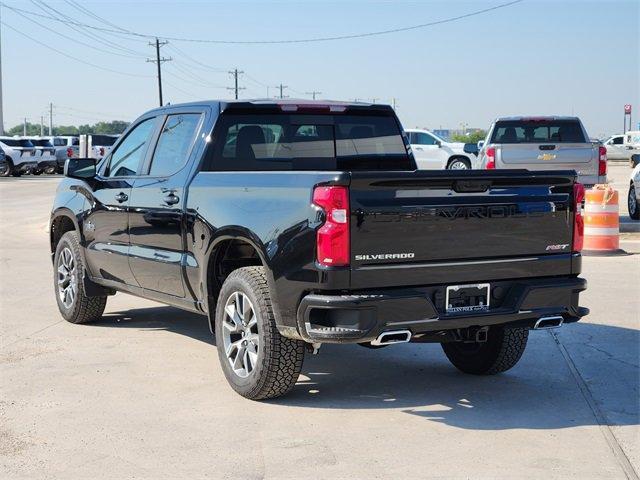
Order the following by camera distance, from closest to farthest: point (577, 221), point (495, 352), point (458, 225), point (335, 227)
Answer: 1. point (335, 227)
2. point (458, 225)
3. point (577, 221)
4. point (495, 352)

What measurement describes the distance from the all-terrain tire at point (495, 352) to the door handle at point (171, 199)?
91.1 inches

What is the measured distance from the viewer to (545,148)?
1662 cm

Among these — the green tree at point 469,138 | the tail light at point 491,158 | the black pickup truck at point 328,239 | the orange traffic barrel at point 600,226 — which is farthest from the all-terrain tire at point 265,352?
the green tree at point 469,138

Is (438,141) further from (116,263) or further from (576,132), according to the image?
(116,263)

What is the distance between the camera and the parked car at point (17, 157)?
42188 millimetres

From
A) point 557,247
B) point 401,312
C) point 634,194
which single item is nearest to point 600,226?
point 634,194

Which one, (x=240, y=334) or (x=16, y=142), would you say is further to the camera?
(x=16, y=142)

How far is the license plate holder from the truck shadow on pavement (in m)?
0.66

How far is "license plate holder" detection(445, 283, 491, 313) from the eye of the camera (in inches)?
225

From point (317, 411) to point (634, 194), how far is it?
1371cm

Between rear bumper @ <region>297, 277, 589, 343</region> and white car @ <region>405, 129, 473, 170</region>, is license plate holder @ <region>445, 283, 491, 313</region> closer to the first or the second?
rear bumper @ <region>297, 277, 589, 343</region>

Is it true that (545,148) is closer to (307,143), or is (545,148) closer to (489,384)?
(307,143)

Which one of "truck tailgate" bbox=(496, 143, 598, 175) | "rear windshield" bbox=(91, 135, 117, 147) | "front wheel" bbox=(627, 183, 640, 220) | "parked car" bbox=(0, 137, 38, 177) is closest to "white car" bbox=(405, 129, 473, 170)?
"front wheel" bbox=(627, 183, 640, 220)

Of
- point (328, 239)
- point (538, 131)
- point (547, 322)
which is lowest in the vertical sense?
point (547, 322)
